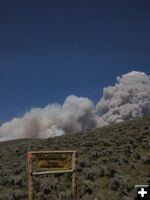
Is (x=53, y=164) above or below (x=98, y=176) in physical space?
above

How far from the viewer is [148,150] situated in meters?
34.8

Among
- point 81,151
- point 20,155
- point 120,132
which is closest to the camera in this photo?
point 81,151

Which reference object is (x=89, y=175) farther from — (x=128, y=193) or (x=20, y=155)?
(x=20, y=155)

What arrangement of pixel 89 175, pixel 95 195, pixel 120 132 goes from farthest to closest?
1. pixel 120 132
2. pixel 89 175
3. pixel 95 195

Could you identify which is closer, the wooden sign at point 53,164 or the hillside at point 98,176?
the wooden sign at point 53,164

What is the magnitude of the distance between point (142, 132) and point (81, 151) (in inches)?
352

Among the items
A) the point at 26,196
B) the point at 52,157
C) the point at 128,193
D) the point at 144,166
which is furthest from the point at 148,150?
the point at 52,157

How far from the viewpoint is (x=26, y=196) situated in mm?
23719

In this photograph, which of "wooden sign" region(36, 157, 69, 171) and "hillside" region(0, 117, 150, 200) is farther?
"hillside" region(0, 117, 150, 200)

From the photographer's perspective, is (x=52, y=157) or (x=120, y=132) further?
(x=120, y=132)

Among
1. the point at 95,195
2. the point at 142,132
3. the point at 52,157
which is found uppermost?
the point at 142,132

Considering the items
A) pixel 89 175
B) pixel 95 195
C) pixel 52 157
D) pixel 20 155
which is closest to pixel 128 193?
pixel 95 195

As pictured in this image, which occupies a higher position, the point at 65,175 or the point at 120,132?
the point at 120,132

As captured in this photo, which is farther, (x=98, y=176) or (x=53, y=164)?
(x=98, y=176)
